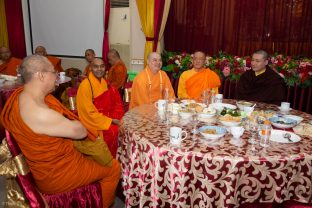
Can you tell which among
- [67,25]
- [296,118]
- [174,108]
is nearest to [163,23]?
[67,25]

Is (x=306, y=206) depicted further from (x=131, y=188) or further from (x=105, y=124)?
(x=105, y=124)

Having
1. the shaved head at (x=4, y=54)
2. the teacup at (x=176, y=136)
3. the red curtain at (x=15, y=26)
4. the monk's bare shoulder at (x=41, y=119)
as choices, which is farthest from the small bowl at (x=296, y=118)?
the red curtain at (x=15, y=26)

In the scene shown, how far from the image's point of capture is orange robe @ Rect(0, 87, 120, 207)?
1.74 meters

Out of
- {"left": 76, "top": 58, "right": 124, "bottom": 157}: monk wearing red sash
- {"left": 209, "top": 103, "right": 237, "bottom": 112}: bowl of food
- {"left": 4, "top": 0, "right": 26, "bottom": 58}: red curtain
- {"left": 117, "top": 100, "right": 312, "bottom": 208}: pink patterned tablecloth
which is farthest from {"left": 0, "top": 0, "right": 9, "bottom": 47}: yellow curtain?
{"left": 117, "top": 100, "right": 312, "bottom": 208}: pink patterned tablecloth

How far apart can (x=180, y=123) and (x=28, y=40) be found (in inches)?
259

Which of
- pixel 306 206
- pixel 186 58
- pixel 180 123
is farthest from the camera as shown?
pixel 186 58

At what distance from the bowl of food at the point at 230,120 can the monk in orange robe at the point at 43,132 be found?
1007mm

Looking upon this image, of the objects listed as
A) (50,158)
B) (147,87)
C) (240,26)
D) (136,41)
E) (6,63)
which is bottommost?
(50,158)

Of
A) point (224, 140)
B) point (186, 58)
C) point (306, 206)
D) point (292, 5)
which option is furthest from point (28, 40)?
point (306, 206)

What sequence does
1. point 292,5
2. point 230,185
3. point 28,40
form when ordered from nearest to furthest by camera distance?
1. point 230,185
2. point 292,5
3. point 28,40

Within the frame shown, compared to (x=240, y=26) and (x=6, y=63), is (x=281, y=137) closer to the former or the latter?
(x=240, y=26)

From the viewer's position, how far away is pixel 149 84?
3350 millimetres

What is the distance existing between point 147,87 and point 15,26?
554 cm

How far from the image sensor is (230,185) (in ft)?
5.39
